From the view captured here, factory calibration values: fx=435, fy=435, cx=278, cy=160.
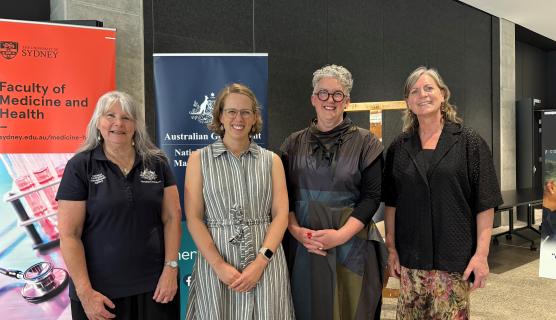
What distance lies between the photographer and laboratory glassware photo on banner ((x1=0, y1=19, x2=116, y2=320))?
234 centimetres

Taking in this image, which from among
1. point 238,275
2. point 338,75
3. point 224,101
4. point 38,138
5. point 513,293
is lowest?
point 513,293

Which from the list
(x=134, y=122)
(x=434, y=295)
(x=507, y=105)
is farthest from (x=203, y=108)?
(x=507, y=105)

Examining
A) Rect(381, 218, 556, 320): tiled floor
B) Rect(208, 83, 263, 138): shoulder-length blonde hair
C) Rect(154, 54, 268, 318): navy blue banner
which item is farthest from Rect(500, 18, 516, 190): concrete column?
Rect(208, 83, 263, 138): shoulder-length blonde hair

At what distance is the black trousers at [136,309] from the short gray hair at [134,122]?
1.80 feet

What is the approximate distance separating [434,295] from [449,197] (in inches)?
17.2

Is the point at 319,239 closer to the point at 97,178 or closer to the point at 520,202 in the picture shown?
the point at 97,178

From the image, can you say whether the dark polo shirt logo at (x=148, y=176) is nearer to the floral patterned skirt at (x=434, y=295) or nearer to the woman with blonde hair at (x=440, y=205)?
the woman with blonde hair at (x=440, y=205)

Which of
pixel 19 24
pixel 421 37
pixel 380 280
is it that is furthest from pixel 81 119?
pixel 421 37

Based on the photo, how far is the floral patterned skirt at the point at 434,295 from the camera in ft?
6.08

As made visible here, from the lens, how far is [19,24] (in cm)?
234

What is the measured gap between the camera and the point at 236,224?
5.70 feet

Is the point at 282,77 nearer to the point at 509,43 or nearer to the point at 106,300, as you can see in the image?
the point at 106,300

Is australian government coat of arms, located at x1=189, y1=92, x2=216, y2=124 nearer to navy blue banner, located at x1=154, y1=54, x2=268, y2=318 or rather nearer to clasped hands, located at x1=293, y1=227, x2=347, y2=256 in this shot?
navy blue banner, located at x1=154, y1=54, x2=268, y2=318

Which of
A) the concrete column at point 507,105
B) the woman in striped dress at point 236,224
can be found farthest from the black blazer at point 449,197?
the concrete column at point 507,105
